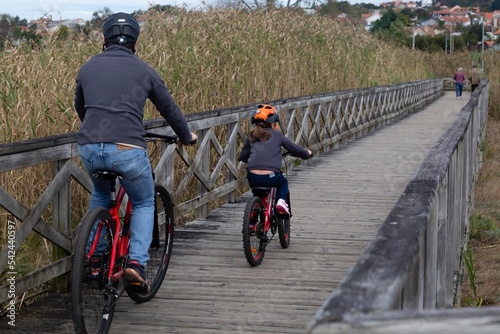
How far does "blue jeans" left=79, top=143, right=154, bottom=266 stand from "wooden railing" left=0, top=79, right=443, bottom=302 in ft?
1.22

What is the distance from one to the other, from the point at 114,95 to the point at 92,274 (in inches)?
35.2

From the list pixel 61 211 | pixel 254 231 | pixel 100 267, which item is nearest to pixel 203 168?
pixel 254 231

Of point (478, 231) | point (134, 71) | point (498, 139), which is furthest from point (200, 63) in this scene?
point (498, 139)

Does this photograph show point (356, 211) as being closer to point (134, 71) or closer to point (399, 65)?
point (134, 71)

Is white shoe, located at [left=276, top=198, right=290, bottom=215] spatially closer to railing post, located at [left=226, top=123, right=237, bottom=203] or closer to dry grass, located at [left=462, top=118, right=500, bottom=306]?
dry grass, located at [left=462, top=118, right=500, bottom=306]

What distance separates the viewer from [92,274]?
4434mm

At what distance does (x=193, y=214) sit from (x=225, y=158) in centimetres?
69

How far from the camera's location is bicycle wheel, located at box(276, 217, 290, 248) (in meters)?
7.01

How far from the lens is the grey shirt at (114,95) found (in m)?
4.62

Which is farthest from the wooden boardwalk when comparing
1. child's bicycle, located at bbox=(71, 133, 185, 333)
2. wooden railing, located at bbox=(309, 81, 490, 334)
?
wooden railing, located at bbox=(309, 81, 490, 334)

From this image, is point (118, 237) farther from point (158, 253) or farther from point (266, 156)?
point (266, 156)

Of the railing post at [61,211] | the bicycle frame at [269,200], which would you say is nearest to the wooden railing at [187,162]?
the railing post at [61,211]

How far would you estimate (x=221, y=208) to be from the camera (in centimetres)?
917

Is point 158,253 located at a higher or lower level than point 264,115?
lower
